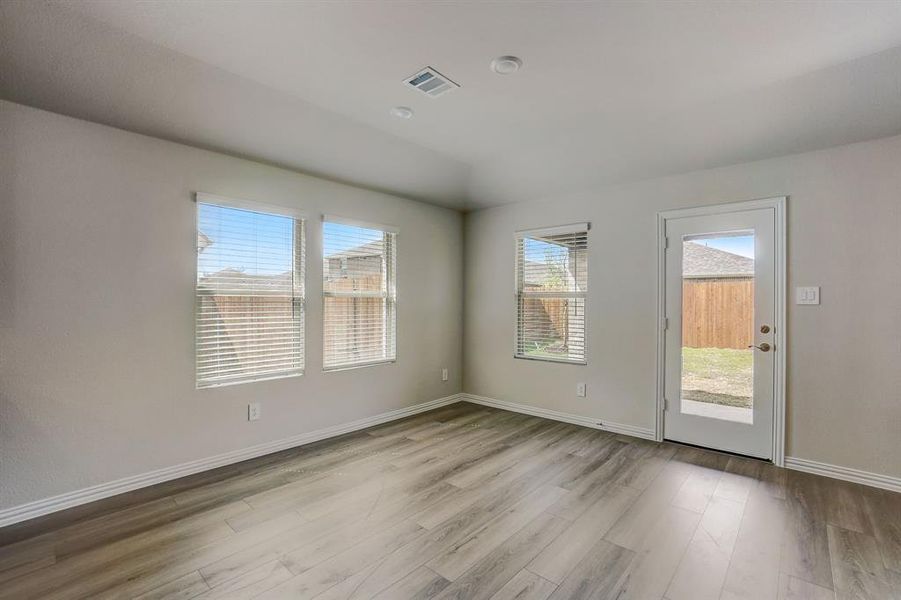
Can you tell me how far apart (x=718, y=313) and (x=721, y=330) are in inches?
5.7

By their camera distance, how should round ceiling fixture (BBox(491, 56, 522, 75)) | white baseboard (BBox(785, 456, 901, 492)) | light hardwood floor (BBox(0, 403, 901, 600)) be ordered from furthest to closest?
white baseboard (BBox(785, 456, 901, 492)) → round ceiling fixture (BBox(491, 56, 522, 75)) → light hardwood floor (BBox(0, 403, 901, 600))

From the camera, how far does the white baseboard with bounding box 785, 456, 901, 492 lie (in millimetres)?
2797

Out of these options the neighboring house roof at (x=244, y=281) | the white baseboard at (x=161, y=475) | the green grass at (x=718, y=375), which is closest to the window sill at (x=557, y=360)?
the green grass at (x=718, y=375)

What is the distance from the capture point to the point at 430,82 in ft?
8.65

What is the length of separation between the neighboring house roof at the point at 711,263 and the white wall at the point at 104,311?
355cm

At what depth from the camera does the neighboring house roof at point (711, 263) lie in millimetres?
Answer: 3385

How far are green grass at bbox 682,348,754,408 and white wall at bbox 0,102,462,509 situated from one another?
11.4 ft

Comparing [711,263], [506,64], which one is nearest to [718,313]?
[711,263]

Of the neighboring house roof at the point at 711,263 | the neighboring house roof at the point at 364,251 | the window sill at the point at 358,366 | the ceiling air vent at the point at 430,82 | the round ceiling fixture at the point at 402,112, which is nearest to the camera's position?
the ceiling air vent at the point at 430,82

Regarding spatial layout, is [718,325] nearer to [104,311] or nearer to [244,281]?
[244,281]

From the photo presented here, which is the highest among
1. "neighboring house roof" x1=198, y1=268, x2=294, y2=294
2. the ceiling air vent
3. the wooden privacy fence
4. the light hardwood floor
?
the ceiling air vent

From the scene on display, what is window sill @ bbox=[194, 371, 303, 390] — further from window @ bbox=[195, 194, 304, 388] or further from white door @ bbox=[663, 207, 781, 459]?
white door @ bbox=[663, 207, 781, 459]

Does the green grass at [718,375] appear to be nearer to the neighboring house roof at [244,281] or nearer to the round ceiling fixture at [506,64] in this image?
the round ceiling fixture at [506,64]

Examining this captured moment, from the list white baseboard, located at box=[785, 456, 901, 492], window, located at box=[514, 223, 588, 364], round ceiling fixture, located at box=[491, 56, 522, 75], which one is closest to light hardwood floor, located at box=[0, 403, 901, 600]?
white baseboard, located at box=[785, 456, 901, 492]
